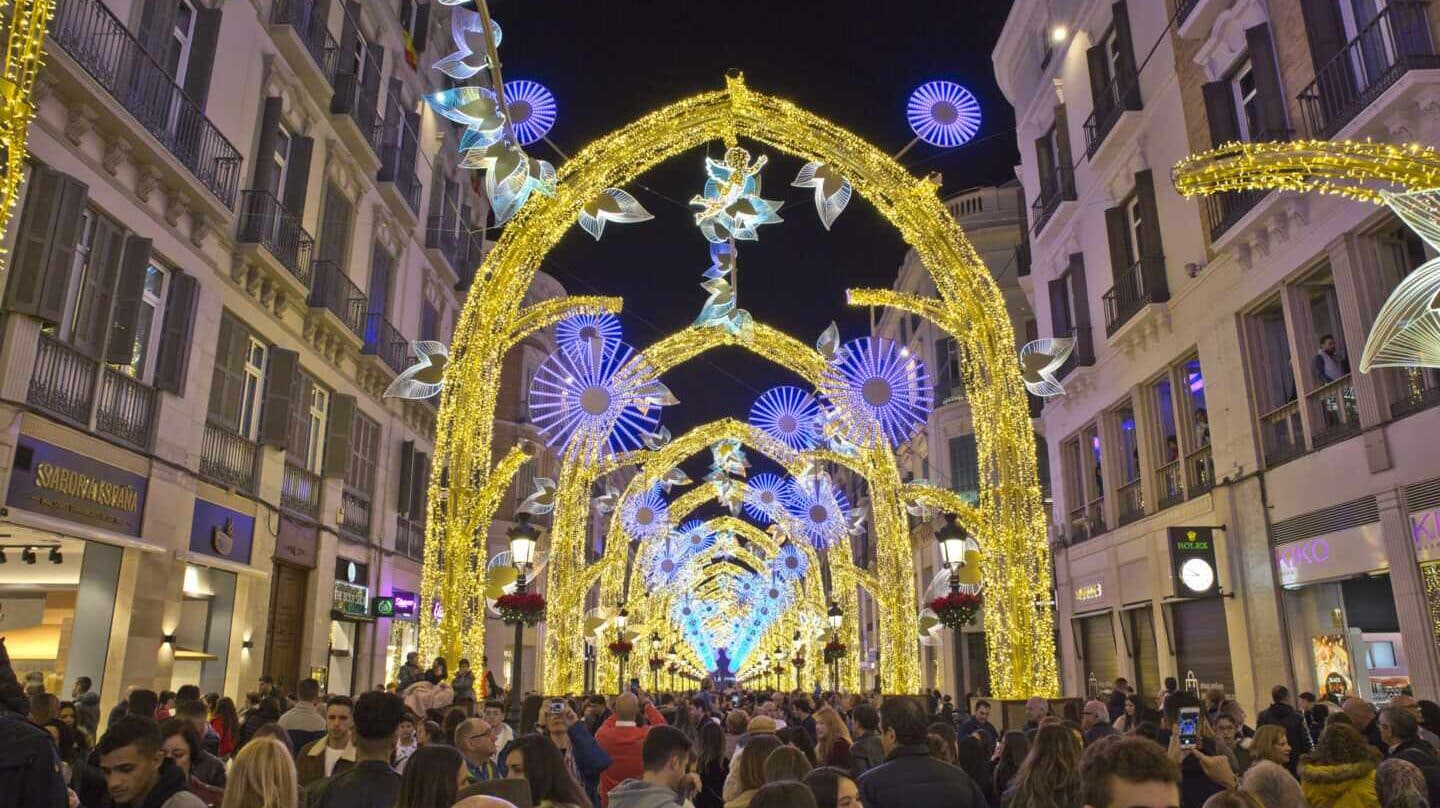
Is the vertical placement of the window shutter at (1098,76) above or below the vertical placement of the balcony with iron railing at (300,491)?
above

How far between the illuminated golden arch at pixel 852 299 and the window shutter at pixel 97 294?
5.14 m

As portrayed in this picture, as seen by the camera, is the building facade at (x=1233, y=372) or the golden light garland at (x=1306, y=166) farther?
the building facade at (x=1233, y=372)

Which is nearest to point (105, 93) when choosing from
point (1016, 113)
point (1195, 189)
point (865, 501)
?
point (1195, 189)

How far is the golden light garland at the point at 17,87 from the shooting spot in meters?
4.77

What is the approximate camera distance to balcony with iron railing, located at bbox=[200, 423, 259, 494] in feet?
53.9

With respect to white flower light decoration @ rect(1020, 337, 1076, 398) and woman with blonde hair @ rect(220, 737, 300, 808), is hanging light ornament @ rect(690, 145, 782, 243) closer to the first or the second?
white flower light decoration @ rect(1020, 337, 1076, 398)

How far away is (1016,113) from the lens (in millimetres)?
26266

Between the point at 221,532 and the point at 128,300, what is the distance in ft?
15.4

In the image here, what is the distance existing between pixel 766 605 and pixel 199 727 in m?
66.8

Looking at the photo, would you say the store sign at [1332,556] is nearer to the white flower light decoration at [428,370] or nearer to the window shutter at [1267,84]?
the window shutter at [1267,84]

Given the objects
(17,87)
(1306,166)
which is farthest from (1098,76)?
(17,87)

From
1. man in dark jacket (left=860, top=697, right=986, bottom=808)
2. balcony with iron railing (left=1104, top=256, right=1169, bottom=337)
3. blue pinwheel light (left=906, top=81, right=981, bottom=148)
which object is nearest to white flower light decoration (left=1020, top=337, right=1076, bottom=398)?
blue pinwheel light (left=906, top=81, right=981, bottom=148)

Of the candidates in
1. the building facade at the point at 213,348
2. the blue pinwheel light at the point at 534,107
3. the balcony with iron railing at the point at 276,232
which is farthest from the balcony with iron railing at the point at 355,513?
the blue pinwheel light at the point at 534,107

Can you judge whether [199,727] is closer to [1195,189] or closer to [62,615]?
[1195,189]
